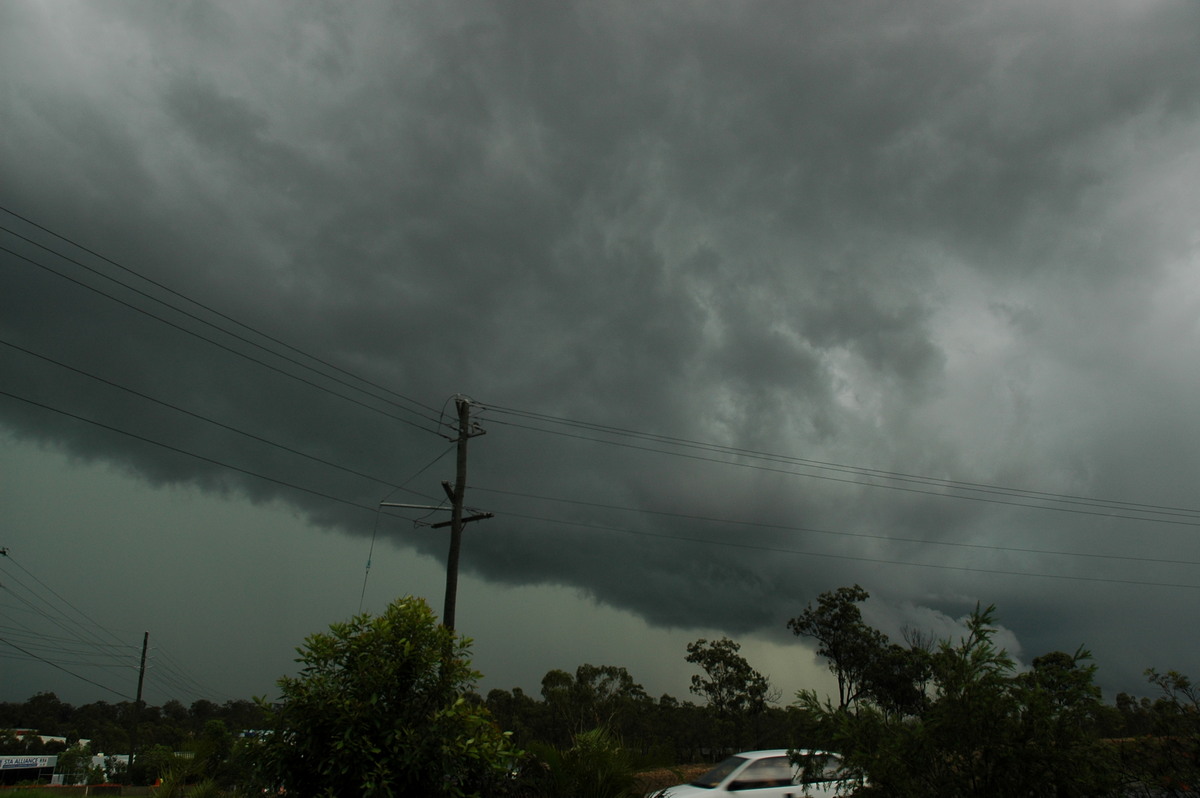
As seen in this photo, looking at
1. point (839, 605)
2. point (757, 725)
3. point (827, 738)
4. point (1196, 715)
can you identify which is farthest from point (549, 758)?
point (757, 725)

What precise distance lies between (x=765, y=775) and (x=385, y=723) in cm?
882

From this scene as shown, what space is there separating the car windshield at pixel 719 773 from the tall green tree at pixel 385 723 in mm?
6323

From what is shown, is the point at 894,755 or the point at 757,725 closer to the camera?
the point at 894,755

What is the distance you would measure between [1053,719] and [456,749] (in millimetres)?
6681

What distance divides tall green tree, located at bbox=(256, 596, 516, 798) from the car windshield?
20.7 ft

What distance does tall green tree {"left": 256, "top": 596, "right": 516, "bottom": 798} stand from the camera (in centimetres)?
932

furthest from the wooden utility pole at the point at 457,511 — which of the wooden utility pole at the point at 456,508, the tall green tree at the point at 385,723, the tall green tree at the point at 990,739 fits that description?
the tall green tree at the point at 990,739

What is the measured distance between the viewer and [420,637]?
10359 millimetres

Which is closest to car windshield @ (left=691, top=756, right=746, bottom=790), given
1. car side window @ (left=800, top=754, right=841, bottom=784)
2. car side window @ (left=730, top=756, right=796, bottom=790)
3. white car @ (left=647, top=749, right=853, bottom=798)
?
white car @ (left=647, top=749, right=853, bottom=798)

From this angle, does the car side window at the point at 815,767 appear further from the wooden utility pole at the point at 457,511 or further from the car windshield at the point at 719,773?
the wooden utility pole at the point at 457,511

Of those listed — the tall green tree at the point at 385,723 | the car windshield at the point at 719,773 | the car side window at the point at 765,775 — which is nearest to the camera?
the tall green tree at the point at 385,723

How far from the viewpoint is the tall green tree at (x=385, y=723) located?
30.6 feet

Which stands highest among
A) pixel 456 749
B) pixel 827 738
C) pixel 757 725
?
pixel 827 738

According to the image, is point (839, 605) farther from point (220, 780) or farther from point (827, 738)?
point (827, 738)
